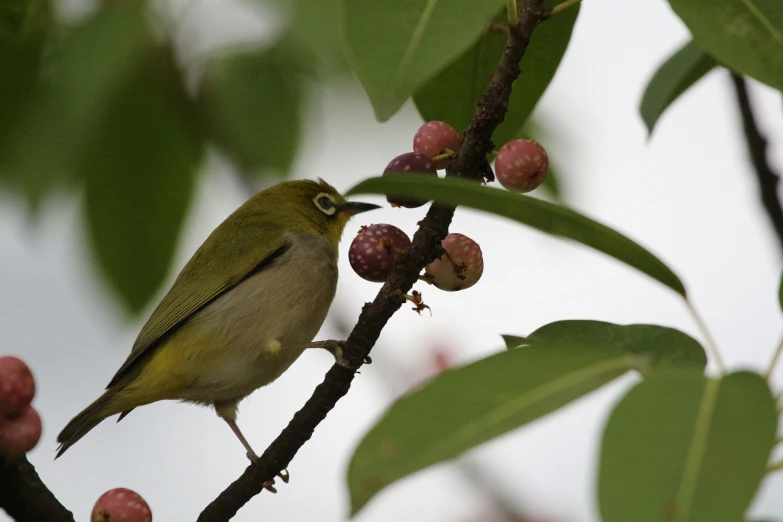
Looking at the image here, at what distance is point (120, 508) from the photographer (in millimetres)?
2166

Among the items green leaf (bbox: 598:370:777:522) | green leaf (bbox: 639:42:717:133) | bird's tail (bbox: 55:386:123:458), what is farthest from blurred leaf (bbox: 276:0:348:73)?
bird's tail (bbox: 55:386:123:458)

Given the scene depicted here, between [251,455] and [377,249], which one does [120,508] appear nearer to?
[377,249]

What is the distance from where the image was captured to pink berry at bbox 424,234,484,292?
7.61 ft

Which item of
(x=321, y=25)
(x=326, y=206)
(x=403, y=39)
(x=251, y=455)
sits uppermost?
(x=321, y=25)

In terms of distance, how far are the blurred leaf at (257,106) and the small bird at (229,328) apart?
1.06 meters

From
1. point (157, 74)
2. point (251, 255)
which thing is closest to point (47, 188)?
point (157, 74)

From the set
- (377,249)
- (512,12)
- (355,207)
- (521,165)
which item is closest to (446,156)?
(521,165)

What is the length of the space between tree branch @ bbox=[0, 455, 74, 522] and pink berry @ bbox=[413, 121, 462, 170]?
45.4 inches

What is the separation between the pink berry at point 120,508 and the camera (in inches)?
85.2

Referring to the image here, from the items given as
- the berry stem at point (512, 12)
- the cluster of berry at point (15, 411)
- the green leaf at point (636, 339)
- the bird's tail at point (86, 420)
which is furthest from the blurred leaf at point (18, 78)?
the green leaf at point (636, 339)

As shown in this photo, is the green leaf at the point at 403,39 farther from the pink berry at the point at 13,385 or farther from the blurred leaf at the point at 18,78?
the blurred leaf at the point at 18,78

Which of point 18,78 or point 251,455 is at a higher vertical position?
point 18,78

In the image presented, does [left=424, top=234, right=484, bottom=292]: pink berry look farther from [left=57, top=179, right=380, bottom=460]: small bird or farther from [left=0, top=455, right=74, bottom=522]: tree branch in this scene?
[left=57, top=179, right=380, bottom=460]: small bird

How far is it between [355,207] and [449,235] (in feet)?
9.10
